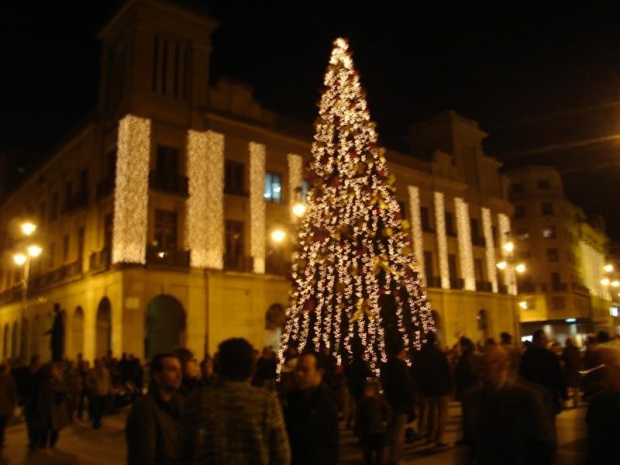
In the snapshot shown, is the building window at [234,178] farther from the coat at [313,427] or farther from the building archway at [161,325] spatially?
the coat at [313,427]

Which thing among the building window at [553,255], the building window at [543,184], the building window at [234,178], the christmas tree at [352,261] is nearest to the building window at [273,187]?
the building window at [234,178]

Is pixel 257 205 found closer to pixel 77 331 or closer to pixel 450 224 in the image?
pixel 77 331

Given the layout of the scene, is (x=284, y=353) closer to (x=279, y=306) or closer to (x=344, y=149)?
(x=344, y=149)

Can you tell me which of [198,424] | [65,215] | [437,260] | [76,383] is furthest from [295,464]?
[437,260]

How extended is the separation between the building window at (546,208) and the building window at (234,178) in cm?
4395

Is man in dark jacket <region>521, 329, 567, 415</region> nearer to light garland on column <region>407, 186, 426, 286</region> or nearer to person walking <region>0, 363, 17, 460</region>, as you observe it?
person walking <region>0, 363, 17, 460</region>

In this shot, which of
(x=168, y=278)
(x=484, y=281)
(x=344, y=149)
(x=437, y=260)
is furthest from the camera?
(x=484, y=281)

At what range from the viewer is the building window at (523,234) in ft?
207

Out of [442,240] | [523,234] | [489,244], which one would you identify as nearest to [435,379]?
[442,240]

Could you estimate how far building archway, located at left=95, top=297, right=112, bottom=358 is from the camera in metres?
25.7

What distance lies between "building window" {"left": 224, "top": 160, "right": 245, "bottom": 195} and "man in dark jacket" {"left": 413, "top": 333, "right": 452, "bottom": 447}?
18311 millimetres

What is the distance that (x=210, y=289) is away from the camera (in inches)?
1003

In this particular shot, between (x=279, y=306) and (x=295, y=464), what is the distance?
2378 centimetres

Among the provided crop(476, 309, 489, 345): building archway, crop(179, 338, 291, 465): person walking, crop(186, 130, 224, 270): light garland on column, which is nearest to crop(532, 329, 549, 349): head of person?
crop(179, 338, 291, 465): person walking
